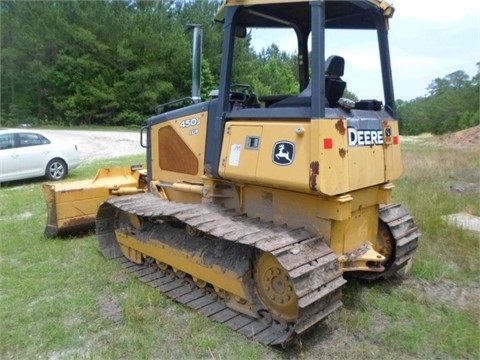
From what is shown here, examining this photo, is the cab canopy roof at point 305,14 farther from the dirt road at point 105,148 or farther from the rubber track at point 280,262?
the dirt road at point 105,148

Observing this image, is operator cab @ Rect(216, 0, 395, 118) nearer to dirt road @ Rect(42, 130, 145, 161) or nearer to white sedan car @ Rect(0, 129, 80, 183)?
white sedan car @ Rect(0, 129, 80, 183)

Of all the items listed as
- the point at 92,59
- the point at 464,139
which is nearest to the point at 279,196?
the point at 464,139

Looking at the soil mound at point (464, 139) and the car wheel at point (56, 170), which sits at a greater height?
the soil mound at point (464, 139)

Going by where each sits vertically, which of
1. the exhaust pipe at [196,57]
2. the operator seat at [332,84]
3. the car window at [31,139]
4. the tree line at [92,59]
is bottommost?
the car window at [31,139]

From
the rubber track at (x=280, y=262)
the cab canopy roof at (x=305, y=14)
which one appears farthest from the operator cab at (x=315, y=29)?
the rubber track at (x=280, y=262)

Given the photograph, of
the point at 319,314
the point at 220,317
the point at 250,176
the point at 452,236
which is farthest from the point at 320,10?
the point at 452,236

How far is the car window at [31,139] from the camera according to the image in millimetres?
10952

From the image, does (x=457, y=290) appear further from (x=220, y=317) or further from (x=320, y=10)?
(x=320, y=10)

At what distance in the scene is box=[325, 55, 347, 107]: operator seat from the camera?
144 inches

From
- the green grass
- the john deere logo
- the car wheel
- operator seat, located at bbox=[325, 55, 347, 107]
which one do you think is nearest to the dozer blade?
the green grass

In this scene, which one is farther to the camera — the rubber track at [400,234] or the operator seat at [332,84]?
the rubber track at [400,234]

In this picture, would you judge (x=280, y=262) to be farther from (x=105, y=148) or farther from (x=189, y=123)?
(x=105, y=148)

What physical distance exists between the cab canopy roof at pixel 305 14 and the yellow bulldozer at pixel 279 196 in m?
0.01

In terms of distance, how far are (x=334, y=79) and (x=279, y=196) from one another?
43.9 inches
